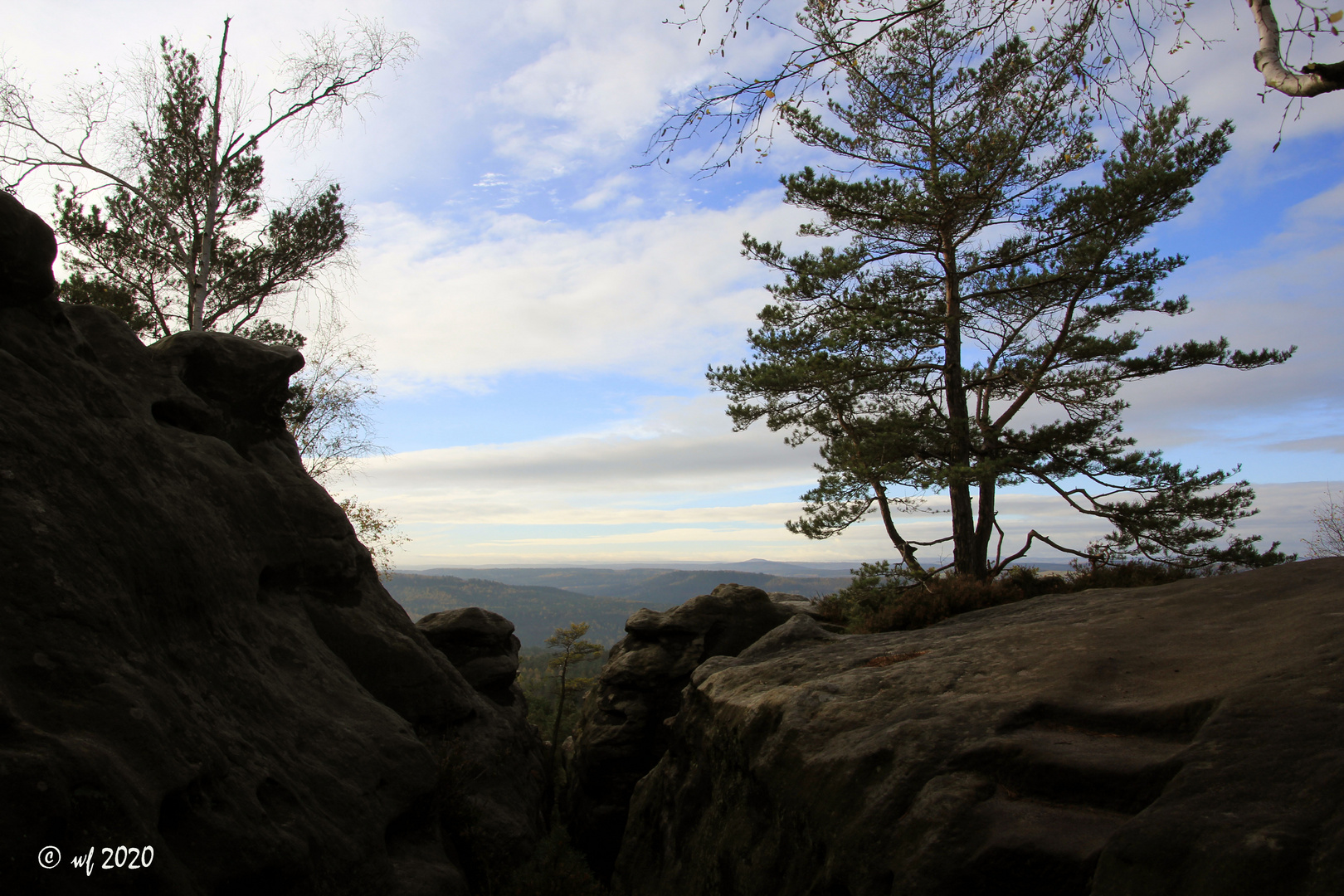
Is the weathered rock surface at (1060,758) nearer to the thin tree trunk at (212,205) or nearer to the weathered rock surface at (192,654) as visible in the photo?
the weathered rock surface at (192,654)

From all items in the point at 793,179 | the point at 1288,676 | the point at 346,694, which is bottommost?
the point at 346,694

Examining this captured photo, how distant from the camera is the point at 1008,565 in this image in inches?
654

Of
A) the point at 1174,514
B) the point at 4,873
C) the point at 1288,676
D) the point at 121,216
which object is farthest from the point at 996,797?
the point at 121,216

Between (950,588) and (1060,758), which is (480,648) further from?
(1060,758)

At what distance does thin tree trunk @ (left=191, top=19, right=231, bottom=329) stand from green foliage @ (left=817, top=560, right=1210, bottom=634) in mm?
18860

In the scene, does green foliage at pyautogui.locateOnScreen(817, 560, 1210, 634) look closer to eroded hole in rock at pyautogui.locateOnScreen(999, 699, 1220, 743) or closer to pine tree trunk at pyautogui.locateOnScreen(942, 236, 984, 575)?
pine tree trunk at pyautogui.locateOnScreen(942, 236, 984, 575)

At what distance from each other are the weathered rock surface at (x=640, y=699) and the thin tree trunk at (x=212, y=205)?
15197mm

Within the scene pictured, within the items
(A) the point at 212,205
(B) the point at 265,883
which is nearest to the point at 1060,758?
(B) the point at 265,883

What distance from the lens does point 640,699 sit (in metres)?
18.1

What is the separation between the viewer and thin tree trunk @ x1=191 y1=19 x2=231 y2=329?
1909cm

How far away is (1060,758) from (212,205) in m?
24.0

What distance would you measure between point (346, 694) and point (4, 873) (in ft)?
16.4

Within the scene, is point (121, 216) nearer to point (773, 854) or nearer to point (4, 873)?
point (4, 873)

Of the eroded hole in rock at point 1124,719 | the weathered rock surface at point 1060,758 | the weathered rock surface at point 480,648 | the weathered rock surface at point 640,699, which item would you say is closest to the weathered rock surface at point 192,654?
the weathered rock surface at point 1060,758
